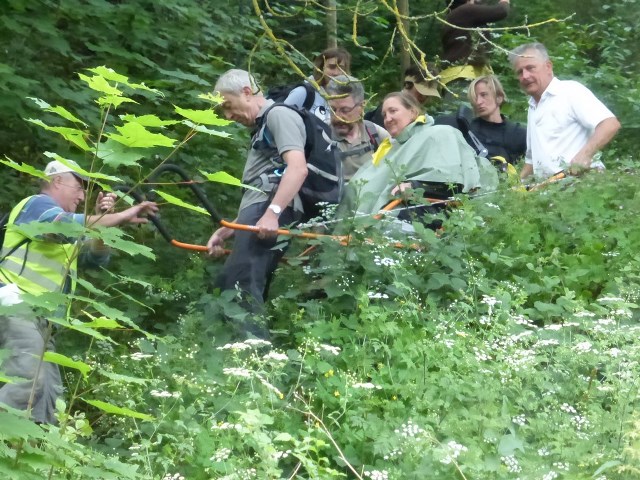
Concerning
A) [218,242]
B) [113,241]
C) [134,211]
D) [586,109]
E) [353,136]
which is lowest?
[218,242]

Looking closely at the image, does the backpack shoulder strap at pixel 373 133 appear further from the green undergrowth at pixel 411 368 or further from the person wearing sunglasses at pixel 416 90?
the green undergrowth at pixel 411 368

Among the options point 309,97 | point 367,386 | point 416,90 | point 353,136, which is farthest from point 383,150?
point 367,386

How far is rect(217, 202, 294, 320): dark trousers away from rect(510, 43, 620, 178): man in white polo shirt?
2.04 meters

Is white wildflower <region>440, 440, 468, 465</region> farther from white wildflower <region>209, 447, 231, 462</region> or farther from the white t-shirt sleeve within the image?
the white t-shirt sleeve

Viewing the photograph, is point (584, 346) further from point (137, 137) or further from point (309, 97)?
point (309, 97)

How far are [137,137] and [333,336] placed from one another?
282 centimetres

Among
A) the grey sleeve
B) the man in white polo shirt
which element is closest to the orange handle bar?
the man in white polo shirt

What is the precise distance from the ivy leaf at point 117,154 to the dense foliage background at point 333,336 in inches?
17.6

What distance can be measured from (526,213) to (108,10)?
11.9ft

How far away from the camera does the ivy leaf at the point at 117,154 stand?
3236mm

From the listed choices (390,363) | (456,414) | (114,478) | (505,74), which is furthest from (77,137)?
(505,74)

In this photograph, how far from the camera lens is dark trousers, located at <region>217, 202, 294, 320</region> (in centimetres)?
659

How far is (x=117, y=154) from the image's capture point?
3271 mm

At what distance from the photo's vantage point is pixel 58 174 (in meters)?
5.73
